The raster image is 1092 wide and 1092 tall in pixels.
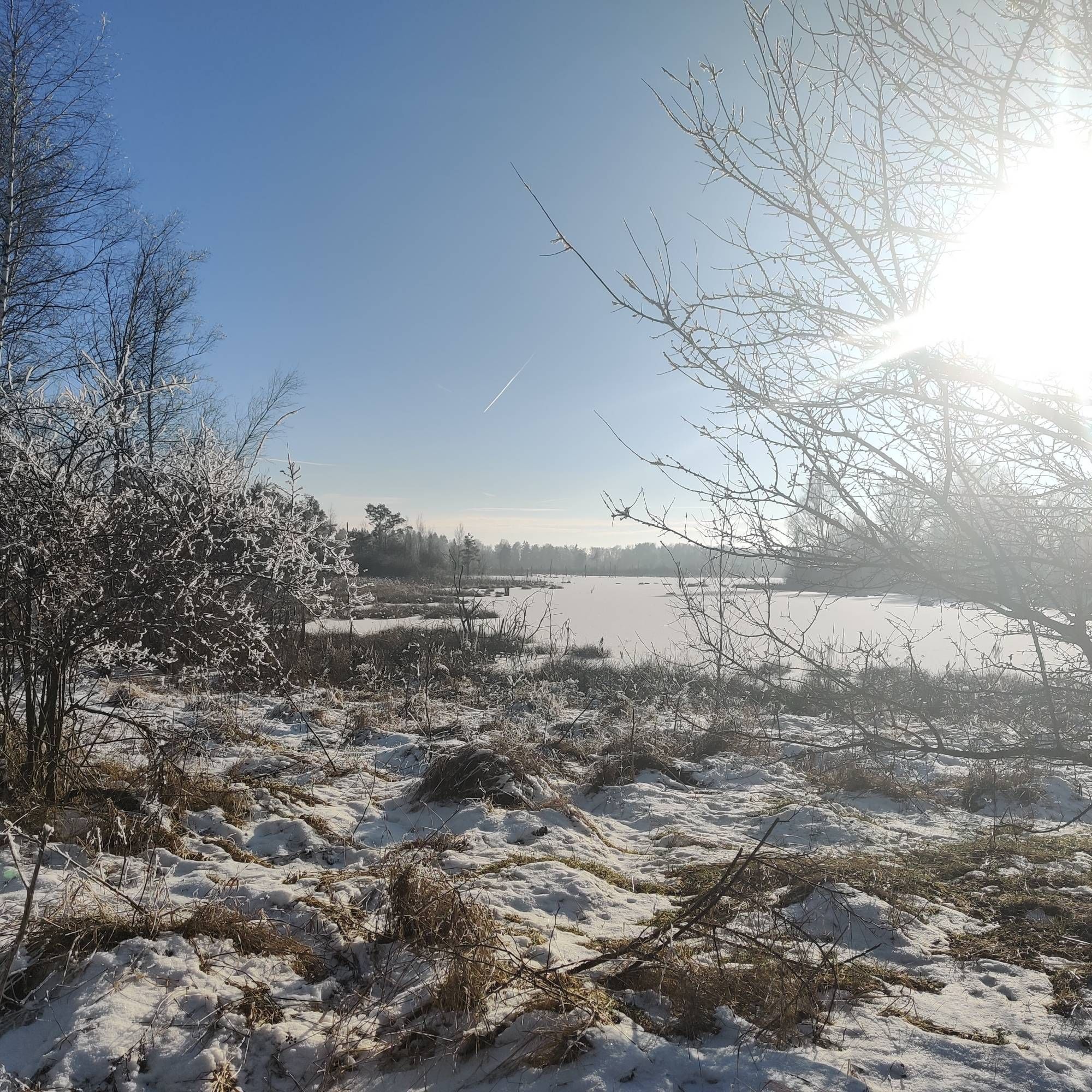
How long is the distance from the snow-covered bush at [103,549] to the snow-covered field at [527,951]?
30.9 inches

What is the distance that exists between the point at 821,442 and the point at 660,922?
7.18 ft

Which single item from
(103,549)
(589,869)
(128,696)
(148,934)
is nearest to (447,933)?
(148,934)

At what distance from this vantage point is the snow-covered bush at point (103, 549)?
121 inches

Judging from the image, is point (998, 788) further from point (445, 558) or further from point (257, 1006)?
point (445, 558)

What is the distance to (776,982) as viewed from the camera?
2.09m

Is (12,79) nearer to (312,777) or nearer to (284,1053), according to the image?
(312,777)

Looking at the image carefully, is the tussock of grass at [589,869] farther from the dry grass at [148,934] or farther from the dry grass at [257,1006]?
the dry grass at [257,1006]

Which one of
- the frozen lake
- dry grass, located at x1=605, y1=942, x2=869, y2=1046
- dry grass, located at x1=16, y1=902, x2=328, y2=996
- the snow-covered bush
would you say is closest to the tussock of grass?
dry grass, located at x1=605, y1=942, x2=869, y2=1046

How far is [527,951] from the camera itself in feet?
7.48

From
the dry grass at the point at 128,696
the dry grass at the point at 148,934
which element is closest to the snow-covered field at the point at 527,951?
the dry grass at the point at 148,934

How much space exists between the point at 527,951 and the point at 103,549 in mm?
2941

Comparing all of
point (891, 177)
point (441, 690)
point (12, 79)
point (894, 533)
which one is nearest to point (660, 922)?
point (894, 533)

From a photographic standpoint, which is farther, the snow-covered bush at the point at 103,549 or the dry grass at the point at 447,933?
the snow-covered bush at the point at 103,549

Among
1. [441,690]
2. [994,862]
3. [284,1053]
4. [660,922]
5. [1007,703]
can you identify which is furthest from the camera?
[441,690]
